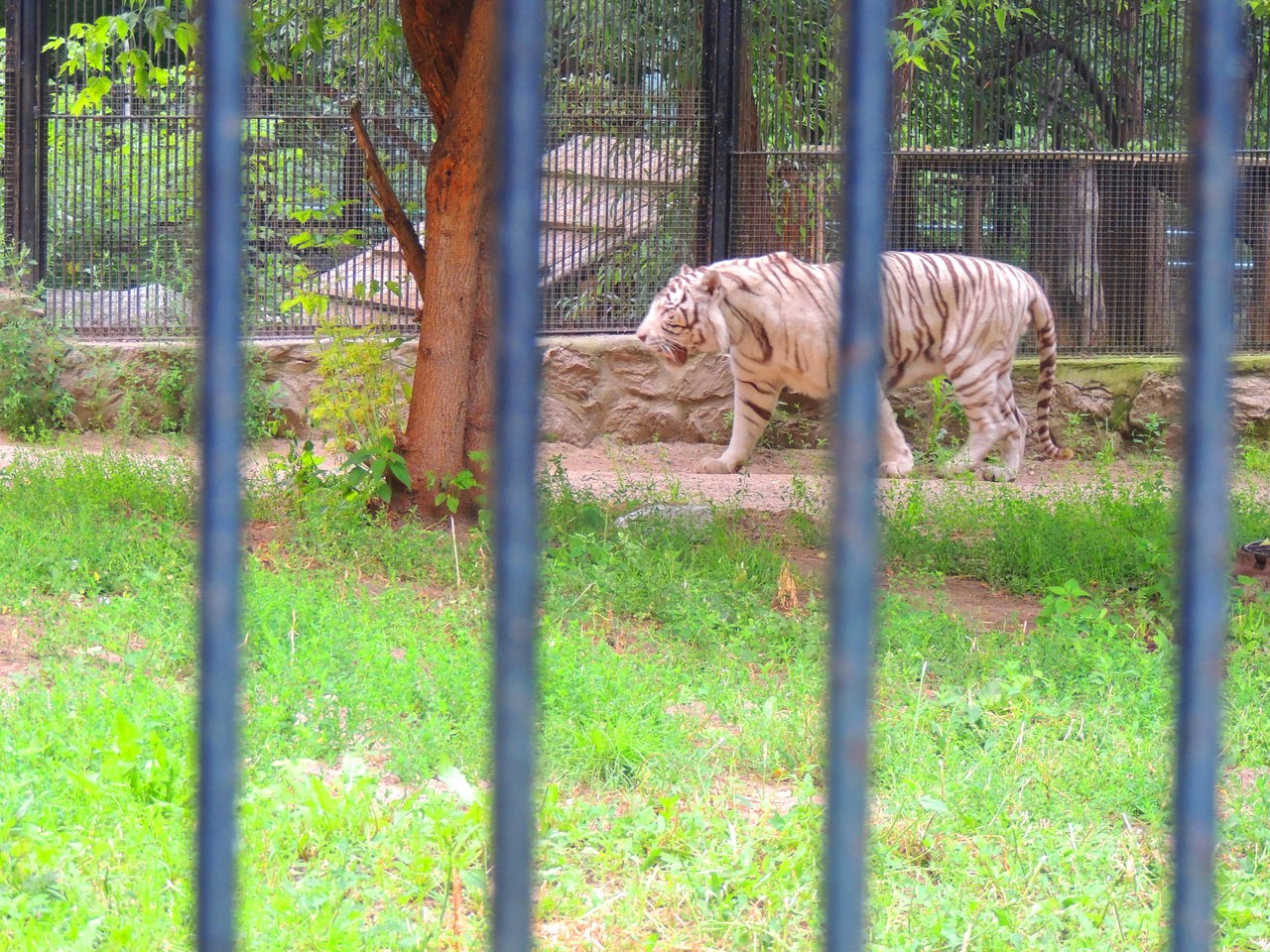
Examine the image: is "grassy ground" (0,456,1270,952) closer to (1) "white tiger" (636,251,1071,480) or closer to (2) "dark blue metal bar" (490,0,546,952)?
(2) "dark blue metal bar" (490,0,546,952)

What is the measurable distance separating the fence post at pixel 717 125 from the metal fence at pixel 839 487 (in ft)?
29.4

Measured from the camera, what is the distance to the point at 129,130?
9594mm

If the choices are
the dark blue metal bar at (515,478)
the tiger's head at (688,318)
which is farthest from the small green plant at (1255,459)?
the dark blue metal bar at (515,478)

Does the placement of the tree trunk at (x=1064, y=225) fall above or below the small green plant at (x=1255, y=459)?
above

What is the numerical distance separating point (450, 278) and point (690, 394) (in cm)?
418

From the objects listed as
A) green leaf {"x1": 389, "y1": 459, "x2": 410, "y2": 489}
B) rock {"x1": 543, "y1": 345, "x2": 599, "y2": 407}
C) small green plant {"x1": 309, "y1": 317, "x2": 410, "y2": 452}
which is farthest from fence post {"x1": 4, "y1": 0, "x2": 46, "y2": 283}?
green leaf {"x1": 389, "y1": 459, "x2": 410, "y2": 489}

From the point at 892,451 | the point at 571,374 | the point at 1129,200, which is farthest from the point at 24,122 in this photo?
the point at 1129,200

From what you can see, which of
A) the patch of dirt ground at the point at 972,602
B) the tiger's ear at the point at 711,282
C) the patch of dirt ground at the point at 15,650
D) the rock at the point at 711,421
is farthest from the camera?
the rock at the point at 711,421

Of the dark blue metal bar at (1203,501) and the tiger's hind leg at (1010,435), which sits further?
the tiger's hind leg at (1010,435)

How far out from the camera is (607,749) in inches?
130

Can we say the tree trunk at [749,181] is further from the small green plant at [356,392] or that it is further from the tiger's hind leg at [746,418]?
the small green plant at [356,392]

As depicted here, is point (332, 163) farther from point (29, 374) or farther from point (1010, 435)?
point (1010, 435)

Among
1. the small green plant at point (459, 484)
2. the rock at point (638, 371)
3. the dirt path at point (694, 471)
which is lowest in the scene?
the dirt path at point (694, 471)

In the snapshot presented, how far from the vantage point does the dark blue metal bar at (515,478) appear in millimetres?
894
